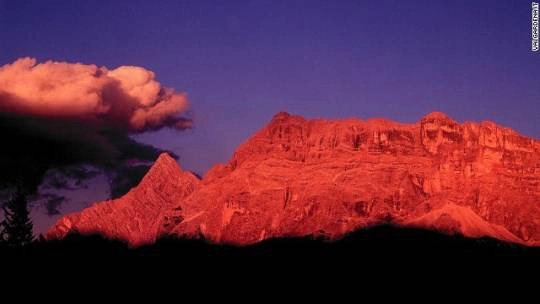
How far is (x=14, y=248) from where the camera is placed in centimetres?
12700

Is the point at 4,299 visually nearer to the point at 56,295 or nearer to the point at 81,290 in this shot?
the point at 56,295

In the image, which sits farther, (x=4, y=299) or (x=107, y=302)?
(x=107, y=302)

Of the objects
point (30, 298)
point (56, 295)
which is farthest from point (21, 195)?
point (56, 295)

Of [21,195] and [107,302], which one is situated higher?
[21,195]

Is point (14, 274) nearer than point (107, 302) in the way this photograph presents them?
Yes

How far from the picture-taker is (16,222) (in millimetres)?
123500

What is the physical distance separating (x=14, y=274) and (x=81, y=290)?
5642 cm

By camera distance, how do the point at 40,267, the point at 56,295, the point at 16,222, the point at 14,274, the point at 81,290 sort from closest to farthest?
the point at 16,222, the point at 14,274, the point at 56,295, the point at 40,267, the point at 81,290

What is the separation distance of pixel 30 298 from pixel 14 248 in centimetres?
2043

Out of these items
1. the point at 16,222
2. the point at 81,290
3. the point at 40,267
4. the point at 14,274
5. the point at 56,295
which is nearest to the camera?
the point at 16,222

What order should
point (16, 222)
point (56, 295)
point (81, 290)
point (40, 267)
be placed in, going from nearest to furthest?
1. point (16, 222)
2. point (56, 295)
3. point (40, 267)
4. point (81, 290)

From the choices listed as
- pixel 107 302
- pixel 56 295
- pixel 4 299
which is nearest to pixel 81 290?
pixel 107 302

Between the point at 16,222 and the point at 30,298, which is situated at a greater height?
the point at 16,222

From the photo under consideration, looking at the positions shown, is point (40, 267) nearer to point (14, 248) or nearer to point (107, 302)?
point (107, 302)
